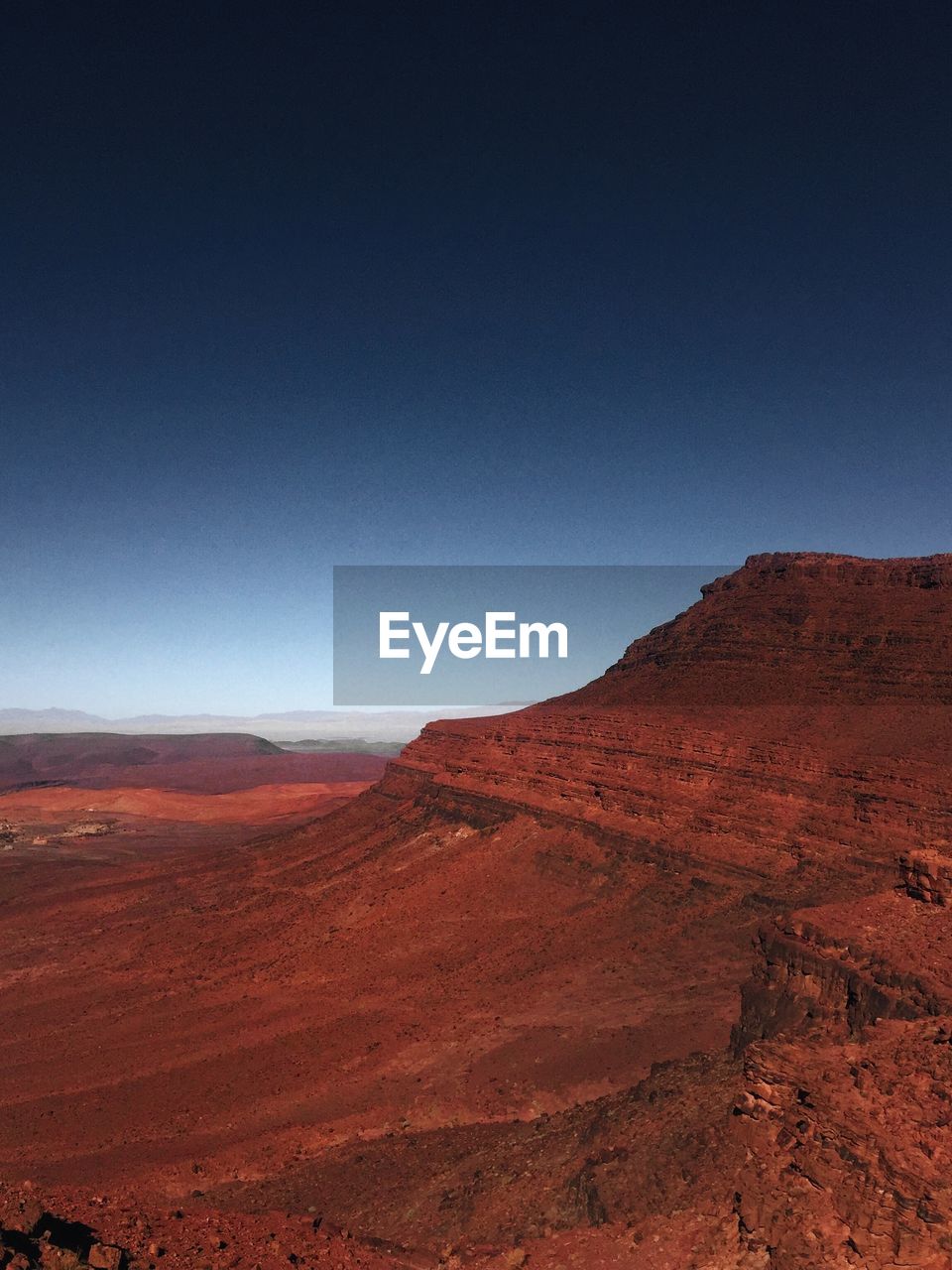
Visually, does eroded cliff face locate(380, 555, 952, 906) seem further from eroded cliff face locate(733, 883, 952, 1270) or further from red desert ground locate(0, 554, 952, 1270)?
eroded cliff face locate(733, 883, 952, 1270)

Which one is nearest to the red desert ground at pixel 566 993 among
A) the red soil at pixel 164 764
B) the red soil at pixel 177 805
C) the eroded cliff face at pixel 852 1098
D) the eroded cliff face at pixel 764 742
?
A: the eroded cliff face at pixel 852 1098

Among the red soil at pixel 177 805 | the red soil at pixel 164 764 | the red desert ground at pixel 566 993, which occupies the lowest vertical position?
the red soil at pixel 164 764

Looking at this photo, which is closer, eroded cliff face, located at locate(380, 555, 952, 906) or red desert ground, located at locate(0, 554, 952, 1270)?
red desert ground, located at locate(0, 554, 952, 1270)

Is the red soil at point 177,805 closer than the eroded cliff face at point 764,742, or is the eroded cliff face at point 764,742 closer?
the eroded cliff face at point 764,742

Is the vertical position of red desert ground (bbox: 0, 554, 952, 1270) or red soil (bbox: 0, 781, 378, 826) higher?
red desert ground (bbox: 0, 554, 952, 1270)

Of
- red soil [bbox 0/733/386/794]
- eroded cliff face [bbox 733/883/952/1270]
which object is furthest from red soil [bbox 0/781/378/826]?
eroded cliff face [bbox 733/883/952/1270]

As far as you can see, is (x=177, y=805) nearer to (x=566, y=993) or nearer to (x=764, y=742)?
(x=566, y=993)

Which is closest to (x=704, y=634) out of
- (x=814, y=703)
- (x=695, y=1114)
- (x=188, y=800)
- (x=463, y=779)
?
(x=814, y=703)

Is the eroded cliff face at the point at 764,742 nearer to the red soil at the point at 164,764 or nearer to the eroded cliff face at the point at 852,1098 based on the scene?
the eroded cliff face at the point at 852,1098

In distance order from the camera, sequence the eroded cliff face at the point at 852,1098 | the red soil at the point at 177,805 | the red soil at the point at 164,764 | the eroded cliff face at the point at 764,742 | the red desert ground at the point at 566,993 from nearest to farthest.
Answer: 1. the eroded cliff face at the point at 852,1098
2. the red desert ground at the point at 566,993
3. the eroded cliff face at the point at 764,742
4. the red soil at the point at 177,805
5. the red soil at the point at 164,764

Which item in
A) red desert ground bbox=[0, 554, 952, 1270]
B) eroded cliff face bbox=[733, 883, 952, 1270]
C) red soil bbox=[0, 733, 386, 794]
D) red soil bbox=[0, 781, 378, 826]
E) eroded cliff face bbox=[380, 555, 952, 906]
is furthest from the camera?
red soil bbox=[0, 733, 386, 794]
